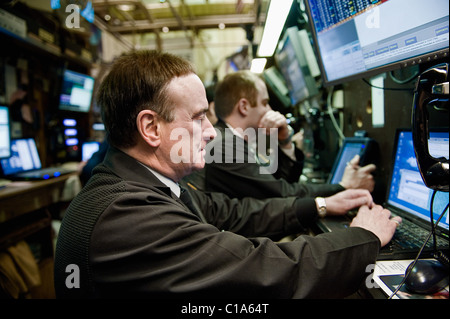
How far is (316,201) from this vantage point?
114 cm

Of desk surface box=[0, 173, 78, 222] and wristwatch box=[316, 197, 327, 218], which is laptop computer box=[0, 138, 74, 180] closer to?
desk surface box=[0, 173, 78, 222]

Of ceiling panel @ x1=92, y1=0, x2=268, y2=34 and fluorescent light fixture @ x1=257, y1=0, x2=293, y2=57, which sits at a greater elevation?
ceiling panel @ x1=92, y1=0, x2=268, y2=34

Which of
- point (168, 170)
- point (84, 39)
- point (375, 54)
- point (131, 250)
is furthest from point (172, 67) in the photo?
point (84, 39)

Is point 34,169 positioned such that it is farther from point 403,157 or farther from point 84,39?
point 403,157

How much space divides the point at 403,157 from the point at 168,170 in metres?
0.93

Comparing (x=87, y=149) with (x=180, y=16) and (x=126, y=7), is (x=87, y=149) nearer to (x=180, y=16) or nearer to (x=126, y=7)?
(x=126, y=7)

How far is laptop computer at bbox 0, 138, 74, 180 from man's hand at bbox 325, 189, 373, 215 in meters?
2.51

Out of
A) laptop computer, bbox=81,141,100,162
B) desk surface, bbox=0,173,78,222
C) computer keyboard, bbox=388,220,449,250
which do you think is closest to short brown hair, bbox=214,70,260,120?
computer keyboard, bbox=388,220,449,250

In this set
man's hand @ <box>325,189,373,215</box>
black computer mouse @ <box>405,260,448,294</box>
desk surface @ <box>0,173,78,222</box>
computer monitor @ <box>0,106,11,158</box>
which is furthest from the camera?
computer monitor @ <box>0,106,11,158</box>

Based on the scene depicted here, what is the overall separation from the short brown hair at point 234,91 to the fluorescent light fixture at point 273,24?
7.9 inches

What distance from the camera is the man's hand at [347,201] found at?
110 cm

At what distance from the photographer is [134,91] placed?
842 mm

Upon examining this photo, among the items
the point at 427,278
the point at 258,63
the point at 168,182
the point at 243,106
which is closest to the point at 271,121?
the point at 243,106

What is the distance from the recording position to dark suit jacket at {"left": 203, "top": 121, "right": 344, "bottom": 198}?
149cm
